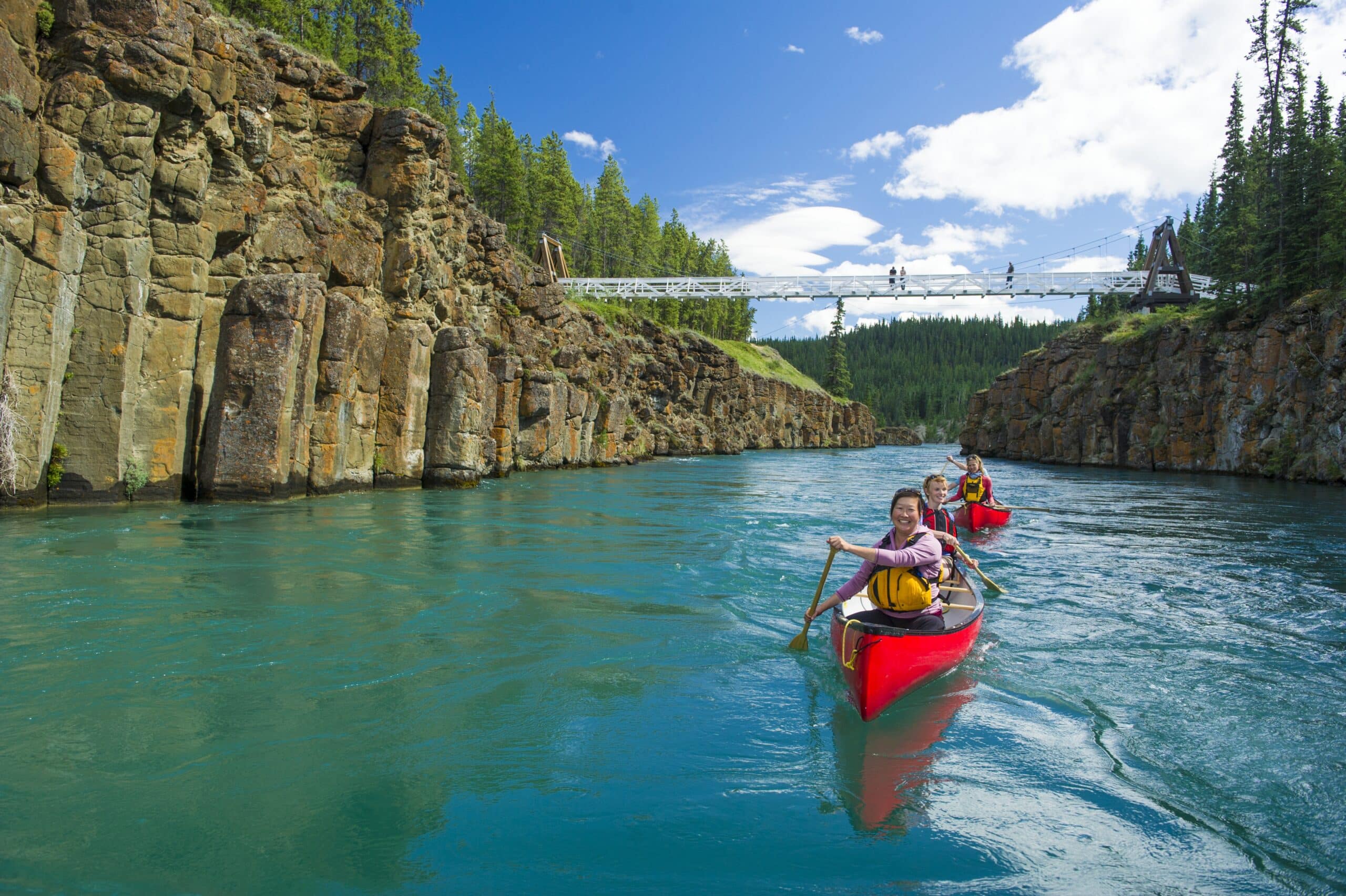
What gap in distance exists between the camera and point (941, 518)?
40.8ft

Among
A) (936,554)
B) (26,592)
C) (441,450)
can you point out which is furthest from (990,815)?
(441,450)

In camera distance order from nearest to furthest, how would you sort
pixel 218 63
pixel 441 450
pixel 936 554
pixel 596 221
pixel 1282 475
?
pixel 936 554, pixel 218 63, pixel 441 450, pixel 1282 475, pixel 596 221

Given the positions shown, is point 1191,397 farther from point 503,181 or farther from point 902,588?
point 503,181

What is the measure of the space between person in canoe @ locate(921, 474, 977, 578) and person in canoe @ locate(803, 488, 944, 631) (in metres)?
2.73

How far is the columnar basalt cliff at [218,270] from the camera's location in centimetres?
1487

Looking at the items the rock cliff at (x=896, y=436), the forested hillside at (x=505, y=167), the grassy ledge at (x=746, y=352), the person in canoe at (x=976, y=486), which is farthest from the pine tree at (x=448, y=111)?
the rock cliff at (x=896, y=436)

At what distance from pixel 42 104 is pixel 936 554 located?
18.9 m

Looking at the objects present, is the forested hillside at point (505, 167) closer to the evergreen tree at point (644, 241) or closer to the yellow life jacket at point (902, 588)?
the evergreen tree at point (644, 241)

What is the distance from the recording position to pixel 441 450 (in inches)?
968

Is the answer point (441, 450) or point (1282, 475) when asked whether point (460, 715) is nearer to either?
point (441, 450)

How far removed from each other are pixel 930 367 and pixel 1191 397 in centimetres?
14016

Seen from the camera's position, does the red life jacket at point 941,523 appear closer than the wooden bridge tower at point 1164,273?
Yes

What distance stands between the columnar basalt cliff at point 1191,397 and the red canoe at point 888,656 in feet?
108

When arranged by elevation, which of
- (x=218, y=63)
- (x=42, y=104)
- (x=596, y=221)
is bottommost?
(x=42, y=104)
